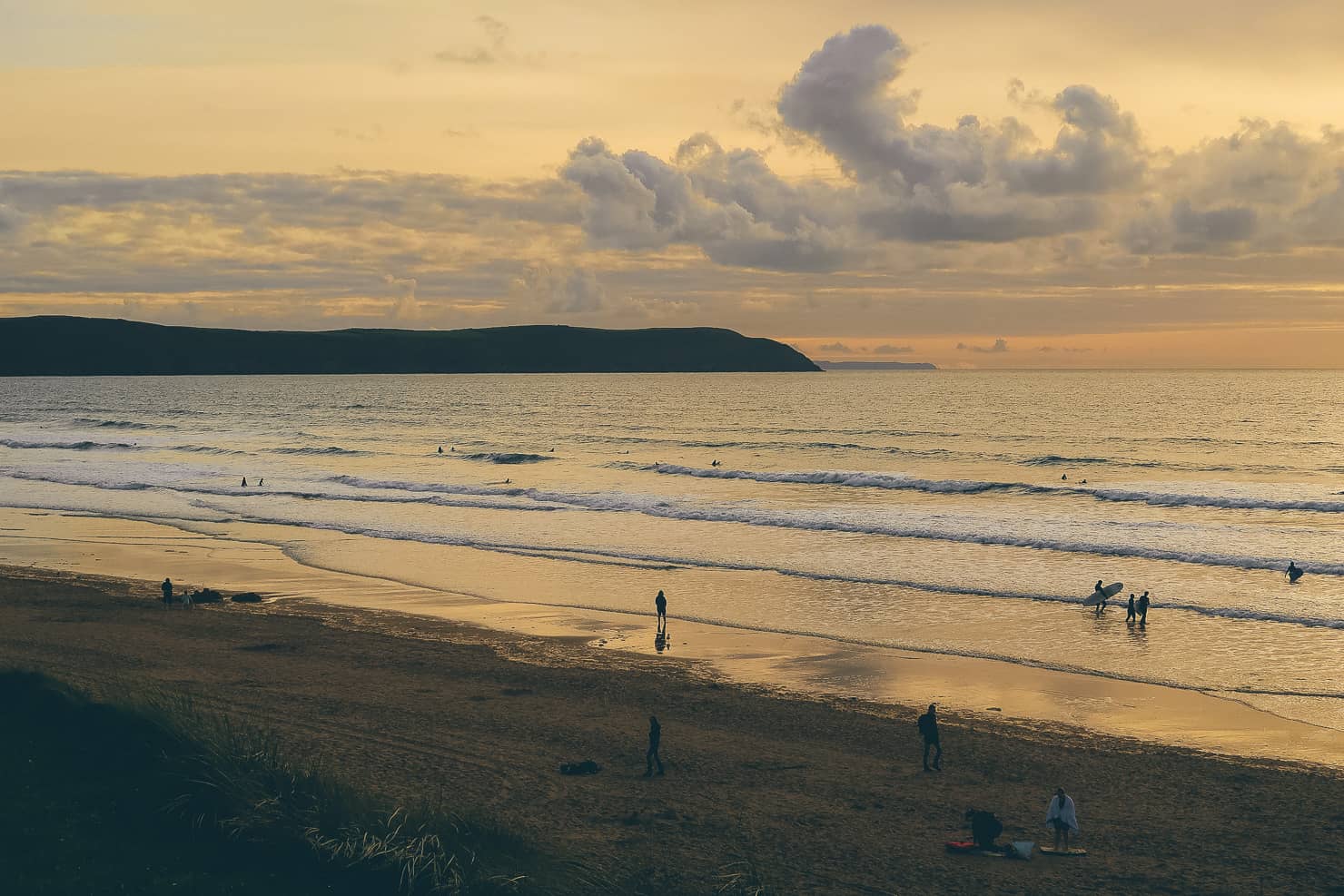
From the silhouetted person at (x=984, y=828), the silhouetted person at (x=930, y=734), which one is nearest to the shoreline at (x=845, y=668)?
the silhouetted person at (x=930, y=734)

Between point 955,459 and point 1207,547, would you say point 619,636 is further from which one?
point 955,459

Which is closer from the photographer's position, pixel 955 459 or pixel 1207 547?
pixel 1207 547

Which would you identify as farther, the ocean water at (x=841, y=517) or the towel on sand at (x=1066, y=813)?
the ocean water at (x=841, y=517)

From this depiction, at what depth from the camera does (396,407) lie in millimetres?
142875

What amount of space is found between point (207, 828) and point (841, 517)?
113 ft

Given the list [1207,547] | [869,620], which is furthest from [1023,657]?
[1207,547]

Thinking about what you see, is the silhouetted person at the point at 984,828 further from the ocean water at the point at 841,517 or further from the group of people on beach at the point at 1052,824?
the ocean water at the point at 841,517

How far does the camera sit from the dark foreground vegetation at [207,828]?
11844mm

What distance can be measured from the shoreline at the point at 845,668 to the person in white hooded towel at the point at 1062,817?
501 cm

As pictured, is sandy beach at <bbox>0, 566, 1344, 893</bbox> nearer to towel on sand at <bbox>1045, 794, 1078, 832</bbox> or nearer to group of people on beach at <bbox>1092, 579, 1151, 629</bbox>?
towel on sand at <bbox>1045, 794, 1078, 832</bbox>

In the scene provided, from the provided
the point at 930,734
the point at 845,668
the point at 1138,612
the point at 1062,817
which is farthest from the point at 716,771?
the point at 1138,612

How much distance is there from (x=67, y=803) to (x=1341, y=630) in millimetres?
27707

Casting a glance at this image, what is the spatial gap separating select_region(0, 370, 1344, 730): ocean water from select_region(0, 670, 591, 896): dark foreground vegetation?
14704 mm

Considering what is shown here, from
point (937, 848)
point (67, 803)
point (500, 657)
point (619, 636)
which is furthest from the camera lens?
point (619, 636)
